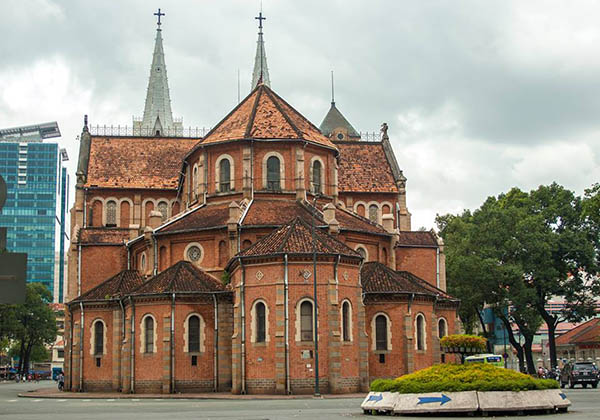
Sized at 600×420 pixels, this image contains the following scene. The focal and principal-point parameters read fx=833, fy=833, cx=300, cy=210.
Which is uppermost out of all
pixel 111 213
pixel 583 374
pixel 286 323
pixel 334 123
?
pixel 334 123

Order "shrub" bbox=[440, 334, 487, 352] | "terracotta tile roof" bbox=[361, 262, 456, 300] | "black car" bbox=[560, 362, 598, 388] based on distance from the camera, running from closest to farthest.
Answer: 1. "shrub" bbox=[440, 334, 487, 352]
2. "terracotta tile roof" bbox=[361, 262, 456, 300]
3. "black car" bbox=[560, 362, 598, 388]

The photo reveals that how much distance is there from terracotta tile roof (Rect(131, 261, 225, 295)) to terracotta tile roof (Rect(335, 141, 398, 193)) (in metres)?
25.2

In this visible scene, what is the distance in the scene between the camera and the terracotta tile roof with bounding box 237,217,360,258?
4459 cm

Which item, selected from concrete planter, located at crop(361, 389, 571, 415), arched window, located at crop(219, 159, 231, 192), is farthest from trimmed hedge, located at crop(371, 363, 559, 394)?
arched window, located at crop(219, 159, 231, 192)

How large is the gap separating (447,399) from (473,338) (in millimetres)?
4092

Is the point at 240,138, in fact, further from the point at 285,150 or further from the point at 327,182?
the point at 327,182

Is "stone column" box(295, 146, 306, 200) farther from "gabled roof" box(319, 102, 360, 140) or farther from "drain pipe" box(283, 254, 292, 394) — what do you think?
"gabled roof" box(319, 102, 360, 140)

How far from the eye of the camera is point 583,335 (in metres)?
82.8

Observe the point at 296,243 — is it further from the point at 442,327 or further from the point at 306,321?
the point at 442,327

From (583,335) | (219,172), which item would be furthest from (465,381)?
(583,335)

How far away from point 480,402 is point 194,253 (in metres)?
29.4

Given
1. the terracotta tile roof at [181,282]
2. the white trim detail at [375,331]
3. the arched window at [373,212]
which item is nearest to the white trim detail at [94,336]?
the terracotta tile roof at [181,282]

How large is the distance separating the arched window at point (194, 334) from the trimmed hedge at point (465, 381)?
71.7 feet

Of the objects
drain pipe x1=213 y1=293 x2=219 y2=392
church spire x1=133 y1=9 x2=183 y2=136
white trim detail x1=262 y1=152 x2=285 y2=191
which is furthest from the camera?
church spire x1=133 y1=9 x2=183 y2=136
